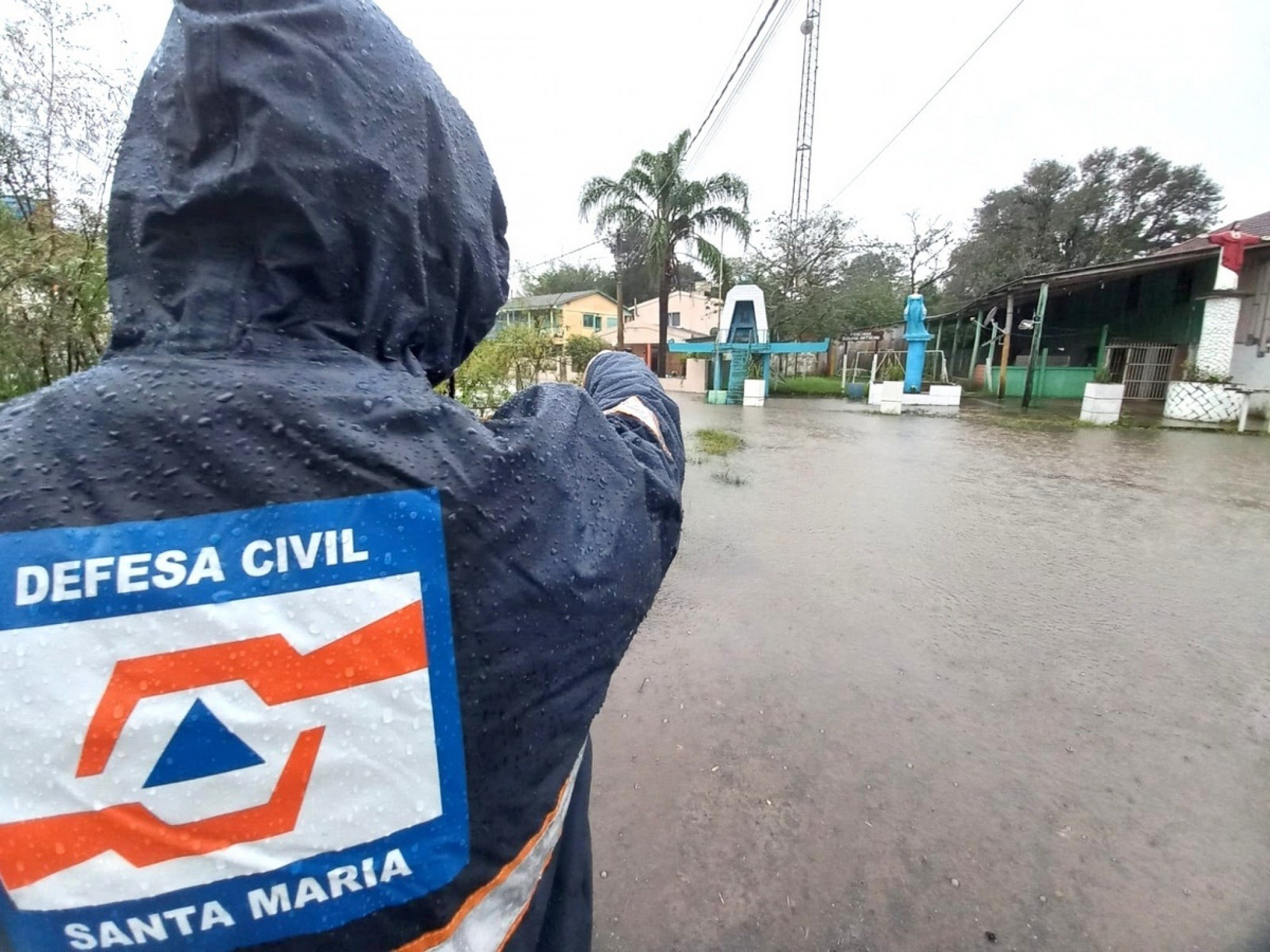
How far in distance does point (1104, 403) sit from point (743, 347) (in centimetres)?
795

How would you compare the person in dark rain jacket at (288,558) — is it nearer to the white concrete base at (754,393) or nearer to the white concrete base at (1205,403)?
the white concrete base at (1205,403)

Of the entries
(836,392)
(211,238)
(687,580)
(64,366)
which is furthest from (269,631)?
(836,392)

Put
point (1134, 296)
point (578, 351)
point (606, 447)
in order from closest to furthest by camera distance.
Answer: point (606, 447) → point (578, 351) → point (1134, 296)

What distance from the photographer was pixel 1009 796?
2.10 metres

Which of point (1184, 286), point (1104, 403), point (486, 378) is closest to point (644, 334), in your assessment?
point (1184, 286)

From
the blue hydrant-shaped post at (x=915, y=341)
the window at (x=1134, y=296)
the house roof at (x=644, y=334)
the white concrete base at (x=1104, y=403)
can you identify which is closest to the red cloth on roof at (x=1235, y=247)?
the white concrete base at (x=1104, y=403)

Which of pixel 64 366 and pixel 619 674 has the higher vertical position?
pixel 64 366

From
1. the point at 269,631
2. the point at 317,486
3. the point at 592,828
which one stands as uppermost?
the point at 317,486

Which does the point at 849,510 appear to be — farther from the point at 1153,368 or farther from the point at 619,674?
the point at 1153,368

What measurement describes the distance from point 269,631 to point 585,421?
0.40 meters

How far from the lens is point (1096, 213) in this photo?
25.1 meters

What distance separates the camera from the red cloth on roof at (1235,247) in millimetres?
11375

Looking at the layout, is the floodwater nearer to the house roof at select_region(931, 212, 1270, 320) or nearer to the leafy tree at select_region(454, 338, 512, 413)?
the leafy tree at select_region(454, 338, 512, 413)

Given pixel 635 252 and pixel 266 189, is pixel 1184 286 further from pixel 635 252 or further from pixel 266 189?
pixel 266 189
